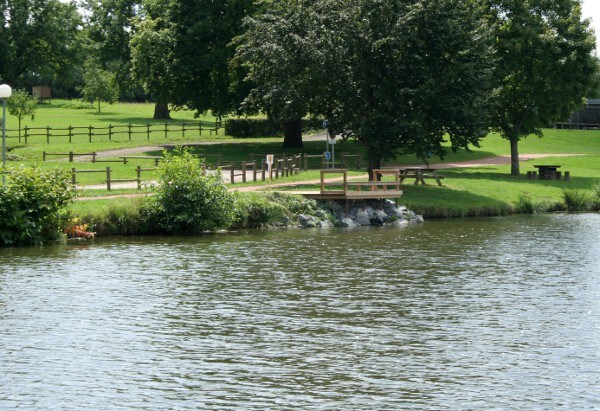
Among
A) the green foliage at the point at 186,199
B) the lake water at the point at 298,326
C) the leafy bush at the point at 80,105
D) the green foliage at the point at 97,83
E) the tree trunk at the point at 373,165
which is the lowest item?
the lake water at the point at 298,326

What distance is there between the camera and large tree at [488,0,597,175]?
57.9 meters

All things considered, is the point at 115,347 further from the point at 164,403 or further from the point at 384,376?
the point at 384,376

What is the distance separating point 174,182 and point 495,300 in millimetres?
15115

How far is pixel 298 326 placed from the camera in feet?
70.7

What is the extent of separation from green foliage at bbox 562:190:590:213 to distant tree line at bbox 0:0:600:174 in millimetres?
5309

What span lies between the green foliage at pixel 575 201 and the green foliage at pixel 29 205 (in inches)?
1017

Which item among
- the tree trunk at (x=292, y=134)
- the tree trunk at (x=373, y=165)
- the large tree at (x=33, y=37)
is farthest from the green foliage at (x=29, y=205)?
the large tree at (x=33, y=37)

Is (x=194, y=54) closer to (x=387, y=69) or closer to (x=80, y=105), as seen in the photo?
(x=387, y=69)

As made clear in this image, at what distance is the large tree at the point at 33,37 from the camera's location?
257ft

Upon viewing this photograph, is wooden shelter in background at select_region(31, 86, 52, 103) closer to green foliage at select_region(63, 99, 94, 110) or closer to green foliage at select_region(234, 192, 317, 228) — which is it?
green foliage at select_region(63, 99, 94, 110)

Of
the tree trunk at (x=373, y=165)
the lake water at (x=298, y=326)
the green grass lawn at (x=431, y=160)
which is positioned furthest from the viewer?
the tree trunk at (x=373, y=165)

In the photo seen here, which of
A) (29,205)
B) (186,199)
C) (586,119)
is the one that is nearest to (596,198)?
(186,199)

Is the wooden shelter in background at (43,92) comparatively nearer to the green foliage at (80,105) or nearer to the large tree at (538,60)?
the green foliage at (80,105)

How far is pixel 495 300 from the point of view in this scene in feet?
80.7
